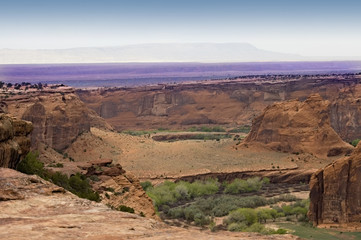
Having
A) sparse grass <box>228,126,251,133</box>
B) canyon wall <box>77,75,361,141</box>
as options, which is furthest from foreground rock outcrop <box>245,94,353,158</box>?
canyon wall <box>77,75,361,141</box>

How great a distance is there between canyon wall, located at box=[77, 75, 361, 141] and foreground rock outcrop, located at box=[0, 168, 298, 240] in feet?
249

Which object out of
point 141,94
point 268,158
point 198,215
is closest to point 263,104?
point 141,94

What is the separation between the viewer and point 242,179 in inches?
2167

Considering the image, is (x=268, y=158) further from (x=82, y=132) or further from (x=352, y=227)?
(x=352, y=227)

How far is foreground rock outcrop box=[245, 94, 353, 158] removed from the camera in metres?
61.3

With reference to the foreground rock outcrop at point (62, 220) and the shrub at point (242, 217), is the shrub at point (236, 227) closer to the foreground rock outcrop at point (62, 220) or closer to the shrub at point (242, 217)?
the shrub at point (242, 217)

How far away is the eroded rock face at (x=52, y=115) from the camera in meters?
52.3

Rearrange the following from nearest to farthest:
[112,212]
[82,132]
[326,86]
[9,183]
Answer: [112,212], [9,183], [82,132], [326,86]

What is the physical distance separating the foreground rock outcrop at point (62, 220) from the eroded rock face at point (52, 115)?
33593 mm

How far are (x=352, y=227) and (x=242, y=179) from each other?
65.2 feet

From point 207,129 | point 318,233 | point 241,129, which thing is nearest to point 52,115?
point 318,233

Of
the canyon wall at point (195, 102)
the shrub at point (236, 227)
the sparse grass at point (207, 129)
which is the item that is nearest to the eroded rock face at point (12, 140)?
the shrub at point (236, 227)

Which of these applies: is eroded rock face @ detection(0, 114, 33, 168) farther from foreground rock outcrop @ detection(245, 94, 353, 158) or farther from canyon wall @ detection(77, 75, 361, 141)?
canyon wall @ detection(77, 75, 361, 141)

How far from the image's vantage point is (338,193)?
36.6 meters
